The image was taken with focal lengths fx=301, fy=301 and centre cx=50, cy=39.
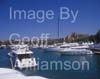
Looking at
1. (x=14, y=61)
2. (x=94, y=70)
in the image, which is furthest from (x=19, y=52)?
(x=94, y=70)

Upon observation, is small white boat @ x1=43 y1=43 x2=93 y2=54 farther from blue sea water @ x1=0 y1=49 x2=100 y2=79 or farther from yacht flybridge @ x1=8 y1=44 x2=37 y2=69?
yacht flybridge @ x1=8 y1=44 x2=37 y2=69

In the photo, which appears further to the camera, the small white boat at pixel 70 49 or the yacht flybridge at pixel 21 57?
the small white boat at pixel 70 49

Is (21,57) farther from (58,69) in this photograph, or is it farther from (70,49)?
(70,49)

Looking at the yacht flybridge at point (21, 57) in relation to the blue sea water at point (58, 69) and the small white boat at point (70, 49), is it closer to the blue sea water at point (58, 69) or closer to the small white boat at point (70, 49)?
the blue sea water at point (58, 69)

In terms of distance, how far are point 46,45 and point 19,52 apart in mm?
408

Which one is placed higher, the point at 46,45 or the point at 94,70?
the point at 46,45

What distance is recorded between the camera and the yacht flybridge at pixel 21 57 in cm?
328

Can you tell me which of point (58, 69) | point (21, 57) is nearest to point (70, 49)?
point (58, 69)

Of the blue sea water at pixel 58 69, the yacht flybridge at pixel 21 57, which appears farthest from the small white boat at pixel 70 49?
the yacht flybridge at pixel 21 57

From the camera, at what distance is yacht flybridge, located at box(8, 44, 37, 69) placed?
3.28 meters

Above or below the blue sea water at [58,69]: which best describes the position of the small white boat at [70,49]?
above

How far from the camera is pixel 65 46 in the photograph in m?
3.64

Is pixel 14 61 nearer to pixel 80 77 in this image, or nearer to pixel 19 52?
pixel 19 52

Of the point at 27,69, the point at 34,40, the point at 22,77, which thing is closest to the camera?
the point at 22,77
